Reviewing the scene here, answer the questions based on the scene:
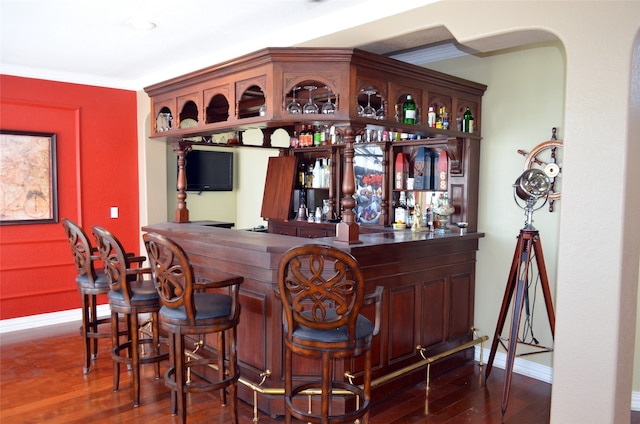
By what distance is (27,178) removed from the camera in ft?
15.6

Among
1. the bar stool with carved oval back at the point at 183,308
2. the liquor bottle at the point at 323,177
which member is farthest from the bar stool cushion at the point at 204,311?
the liquor bottle at the point at 323,177

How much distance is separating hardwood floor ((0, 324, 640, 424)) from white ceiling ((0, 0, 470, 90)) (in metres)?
2.46

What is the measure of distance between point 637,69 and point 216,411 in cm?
301

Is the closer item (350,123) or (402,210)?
(350,123)

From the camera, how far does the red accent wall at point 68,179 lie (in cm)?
472

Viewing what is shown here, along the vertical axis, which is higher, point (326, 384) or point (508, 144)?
point (508, 144)

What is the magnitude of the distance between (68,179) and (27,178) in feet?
1.22

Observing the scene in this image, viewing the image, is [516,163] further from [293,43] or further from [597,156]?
[293,43]

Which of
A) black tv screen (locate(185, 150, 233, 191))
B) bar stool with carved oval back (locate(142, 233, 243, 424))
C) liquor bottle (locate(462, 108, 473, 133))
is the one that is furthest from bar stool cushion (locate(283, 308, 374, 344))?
black tv screen (locate(185, 150, 233, 191))

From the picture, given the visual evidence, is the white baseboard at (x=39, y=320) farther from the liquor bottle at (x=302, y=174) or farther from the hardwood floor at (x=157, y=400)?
the liquor bottle at (x=302, y=174)

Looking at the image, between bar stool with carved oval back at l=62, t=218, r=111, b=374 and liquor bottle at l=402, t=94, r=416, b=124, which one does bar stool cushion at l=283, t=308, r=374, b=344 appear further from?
bar stool with carved oval back at l=62, t=218, r=111, b=374

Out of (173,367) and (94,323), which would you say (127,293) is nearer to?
(173,367)

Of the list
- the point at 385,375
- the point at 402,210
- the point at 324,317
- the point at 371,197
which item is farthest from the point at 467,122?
the point at 324,317

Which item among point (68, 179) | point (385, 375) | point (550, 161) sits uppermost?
point (550, 161)
